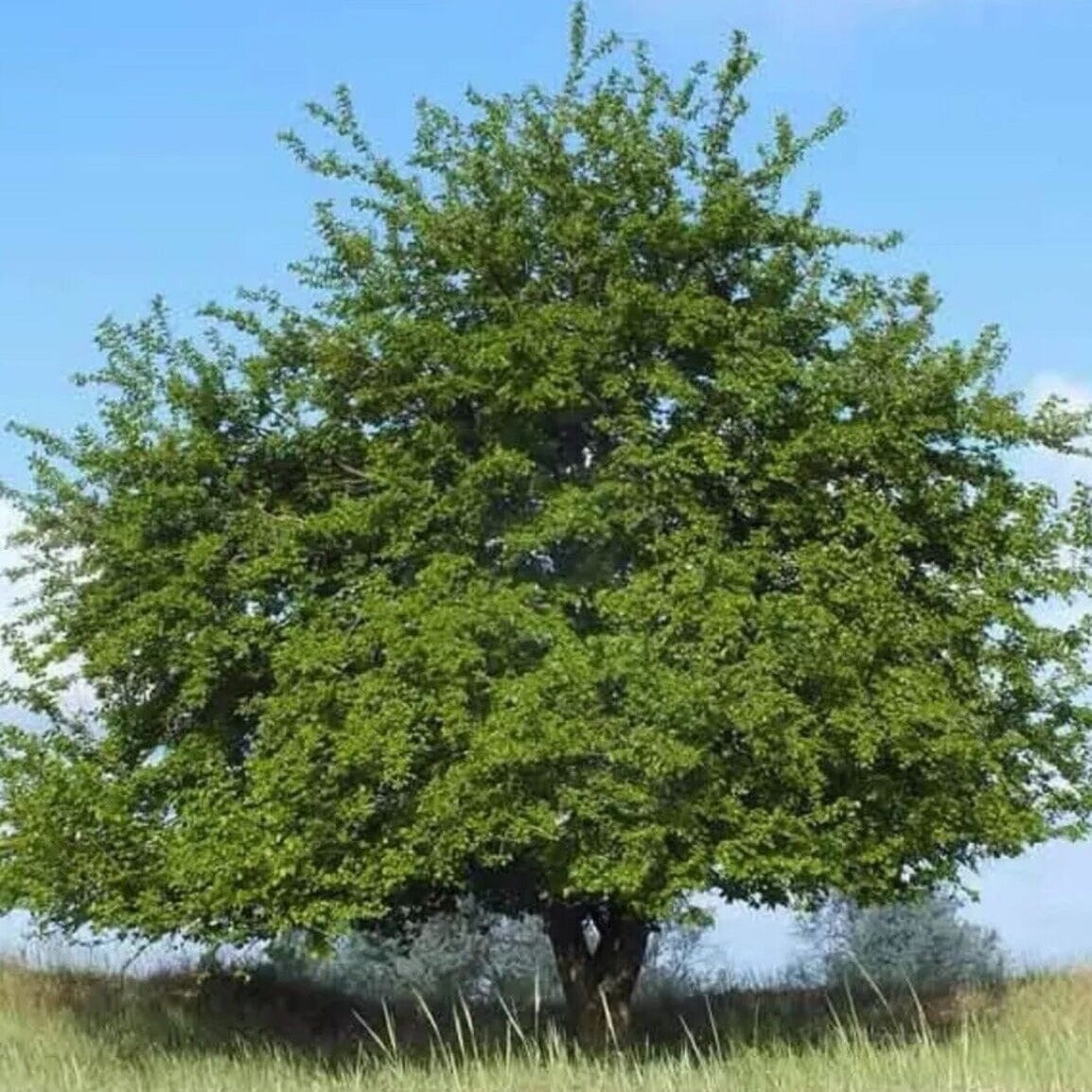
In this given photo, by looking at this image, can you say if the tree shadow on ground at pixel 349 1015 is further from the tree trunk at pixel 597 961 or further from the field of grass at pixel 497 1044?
the tree trunk at pixel 597 961

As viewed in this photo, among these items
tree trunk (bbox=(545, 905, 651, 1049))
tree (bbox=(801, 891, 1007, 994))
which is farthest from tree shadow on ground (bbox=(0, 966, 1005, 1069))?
tree (bbox=(801, 891, 1007, 994))

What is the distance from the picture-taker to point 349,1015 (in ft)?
90.9

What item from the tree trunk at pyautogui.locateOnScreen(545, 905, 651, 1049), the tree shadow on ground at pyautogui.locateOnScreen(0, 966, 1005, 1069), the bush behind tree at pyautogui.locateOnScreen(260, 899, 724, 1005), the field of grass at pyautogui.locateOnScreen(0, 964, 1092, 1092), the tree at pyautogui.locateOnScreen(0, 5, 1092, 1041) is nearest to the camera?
the field of grass at pyautogui.locateOnScreen(0, 964, 1092, 1092)

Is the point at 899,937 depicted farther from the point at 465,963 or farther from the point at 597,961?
the point at 597,961

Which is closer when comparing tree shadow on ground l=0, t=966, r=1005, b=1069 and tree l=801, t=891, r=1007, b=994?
tree shadow on ground l=0, t=966, r=1005, b=1069

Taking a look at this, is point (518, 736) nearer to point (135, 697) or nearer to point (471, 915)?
point (135, 697)

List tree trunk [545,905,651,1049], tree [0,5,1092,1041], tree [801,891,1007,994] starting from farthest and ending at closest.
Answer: tree [801,891,1007,994] < tree trunk [545,905,651,1049] < tree [0,5,1092,1041]

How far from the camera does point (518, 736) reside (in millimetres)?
16969

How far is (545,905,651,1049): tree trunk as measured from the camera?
21797mm

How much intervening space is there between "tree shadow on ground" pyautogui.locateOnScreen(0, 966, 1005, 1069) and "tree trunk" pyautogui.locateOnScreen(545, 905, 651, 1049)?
51 cm

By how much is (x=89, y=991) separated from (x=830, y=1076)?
15.5 m

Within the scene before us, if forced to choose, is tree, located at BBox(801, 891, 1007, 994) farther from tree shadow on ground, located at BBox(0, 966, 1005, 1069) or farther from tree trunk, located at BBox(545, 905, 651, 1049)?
tree trunk, located at BBox(545, 905, 651, 1049)

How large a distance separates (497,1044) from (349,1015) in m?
10.0

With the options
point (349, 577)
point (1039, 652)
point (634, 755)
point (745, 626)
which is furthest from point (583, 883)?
point (1039, 652)
